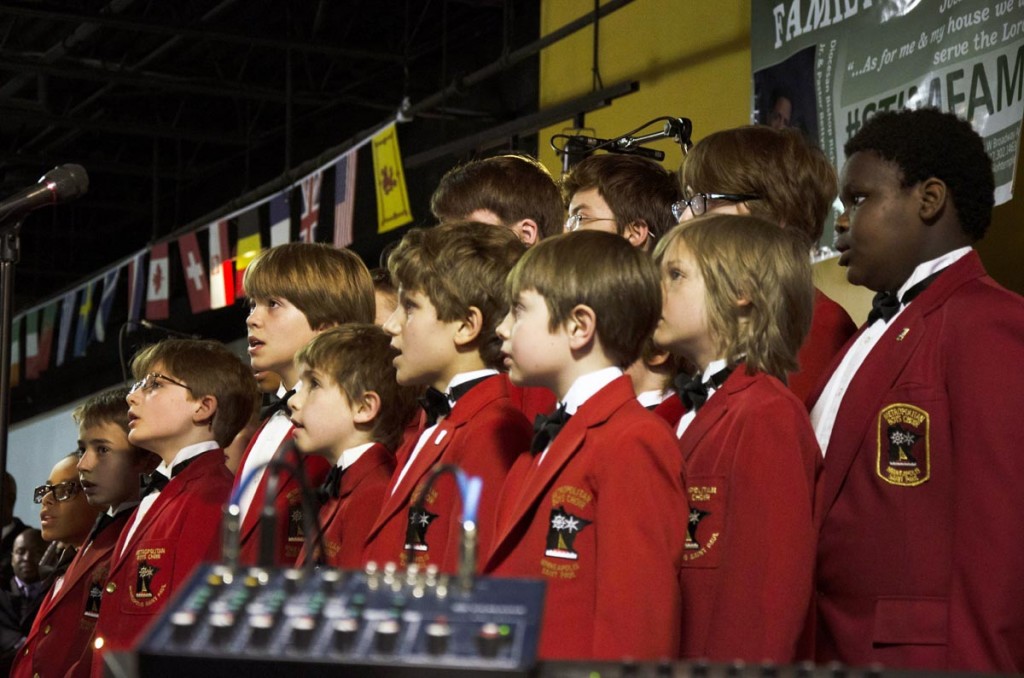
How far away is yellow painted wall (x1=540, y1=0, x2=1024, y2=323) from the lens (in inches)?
216

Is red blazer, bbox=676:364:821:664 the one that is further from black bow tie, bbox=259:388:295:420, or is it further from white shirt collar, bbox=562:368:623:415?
black bow tie, bbox=259:388:295:420

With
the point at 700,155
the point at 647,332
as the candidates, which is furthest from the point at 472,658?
the point at 700,155

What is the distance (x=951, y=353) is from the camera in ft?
7.17

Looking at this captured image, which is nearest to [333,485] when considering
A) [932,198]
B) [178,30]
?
[932,198]

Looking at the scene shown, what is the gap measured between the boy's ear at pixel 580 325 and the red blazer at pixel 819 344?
628 mm

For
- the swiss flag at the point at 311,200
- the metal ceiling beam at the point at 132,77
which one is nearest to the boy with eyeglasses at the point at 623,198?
the swiss flag at the point at 311,200

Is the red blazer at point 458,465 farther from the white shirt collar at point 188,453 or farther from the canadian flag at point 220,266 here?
the canadian flag at point 220,266

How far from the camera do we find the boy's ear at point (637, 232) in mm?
3004

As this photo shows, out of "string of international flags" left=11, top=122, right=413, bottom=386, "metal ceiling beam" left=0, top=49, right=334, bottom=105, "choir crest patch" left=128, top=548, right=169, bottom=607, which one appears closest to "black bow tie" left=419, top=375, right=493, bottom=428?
"choir crest patch" left=128, top=548, right=169, bottom=607

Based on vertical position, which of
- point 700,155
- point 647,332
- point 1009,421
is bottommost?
point 1009,421

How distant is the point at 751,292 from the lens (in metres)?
2.22

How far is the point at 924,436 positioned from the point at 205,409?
78.2 inches

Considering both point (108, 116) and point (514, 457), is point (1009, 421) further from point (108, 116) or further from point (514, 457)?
point (108, 116)

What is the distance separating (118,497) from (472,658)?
298 centimetres
